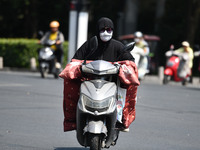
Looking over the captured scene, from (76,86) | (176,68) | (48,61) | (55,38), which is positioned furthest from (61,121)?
(176,68)

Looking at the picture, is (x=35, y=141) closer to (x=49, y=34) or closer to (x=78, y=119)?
(x=78, y=119)

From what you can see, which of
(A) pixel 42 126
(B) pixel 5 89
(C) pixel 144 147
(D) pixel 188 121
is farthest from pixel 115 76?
(B) pixel 5 89

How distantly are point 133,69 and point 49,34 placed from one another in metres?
13.2

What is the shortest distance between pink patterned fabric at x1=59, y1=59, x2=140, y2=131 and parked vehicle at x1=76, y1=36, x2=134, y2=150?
13 centimetres

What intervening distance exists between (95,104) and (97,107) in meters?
0.04

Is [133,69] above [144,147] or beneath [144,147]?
above

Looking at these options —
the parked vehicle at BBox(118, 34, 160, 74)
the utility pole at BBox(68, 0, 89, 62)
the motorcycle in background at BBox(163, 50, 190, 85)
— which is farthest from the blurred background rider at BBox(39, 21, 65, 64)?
the parked vehicle at BBox(118, 34, 160, 74)

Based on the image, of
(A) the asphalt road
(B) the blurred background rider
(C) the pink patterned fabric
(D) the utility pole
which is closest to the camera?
(C) the pink patterned fabric

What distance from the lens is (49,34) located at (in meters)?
19.6

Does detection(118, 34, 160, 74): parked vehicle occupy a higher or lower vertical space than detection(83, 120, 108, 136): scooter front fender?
lower

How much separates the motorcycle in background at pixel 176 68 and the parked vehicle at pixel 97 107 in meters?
14.8

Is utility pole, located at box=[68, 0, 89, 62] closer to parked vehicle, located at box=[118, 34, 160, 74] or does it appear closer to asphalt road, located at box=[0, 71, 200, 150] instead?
parked vehicle, located at box=[118, 34, 160, 74]

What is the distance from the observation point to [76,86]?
6.72 metres

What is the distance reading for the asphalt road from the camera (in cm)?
777
